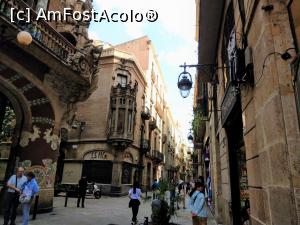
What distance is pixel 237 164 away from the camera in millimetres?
6891

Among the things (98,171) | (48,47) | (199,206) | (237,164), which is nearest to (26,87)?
(48,47)

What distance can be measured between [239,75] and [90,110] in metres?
23.8

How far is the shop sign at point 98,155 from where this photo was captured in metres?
24.3

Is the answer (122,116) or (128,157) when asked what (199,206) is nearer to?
(122,116)

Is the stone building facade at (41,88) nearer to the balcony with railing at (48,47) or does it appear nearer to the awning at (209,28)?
the balcony with railing at (48,47)

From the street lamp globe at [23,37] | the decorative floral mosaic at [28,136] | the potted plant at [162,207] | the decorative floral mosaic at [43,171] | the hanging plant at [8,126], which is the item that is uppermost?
the street lamp globe at [23,37]

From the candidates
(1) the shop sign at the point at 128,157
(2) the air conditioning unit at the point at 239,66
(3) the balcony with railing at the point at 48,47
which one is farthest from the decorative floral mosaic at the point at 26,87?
(1) the shop sign at the point at 128,157

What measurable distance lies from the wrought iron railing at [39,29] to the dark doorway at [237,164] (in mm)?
7471

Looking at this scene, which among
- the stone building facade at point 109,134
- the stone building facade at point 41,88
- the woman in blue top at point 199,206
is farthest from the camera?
the stone building facade at point 109,134

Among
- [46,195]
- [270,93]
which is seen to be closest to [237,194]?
[270,93]

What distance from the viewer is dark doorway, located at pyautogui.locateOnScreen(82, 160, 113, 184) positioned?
23.7 m

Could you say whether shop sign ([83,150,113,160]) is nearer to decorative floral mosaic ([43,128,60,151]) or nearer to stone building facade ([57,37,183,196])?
stone building facade ([57,37,183,196])

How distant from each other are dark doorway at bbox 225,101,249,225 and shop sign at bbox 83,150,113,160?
60.6 feet

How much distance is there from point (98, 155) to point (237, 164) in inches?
764
